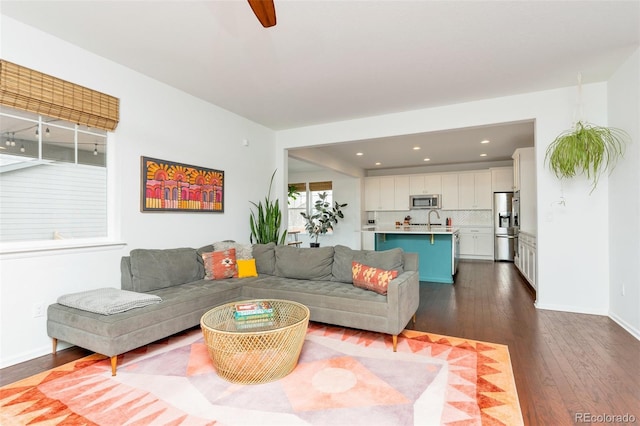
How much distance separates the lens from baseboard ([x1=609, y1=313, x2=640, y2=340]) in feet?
9.77

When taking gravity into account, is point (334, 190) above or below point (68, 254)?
above

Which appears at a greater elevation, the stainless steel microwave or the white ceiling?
the white ceiling

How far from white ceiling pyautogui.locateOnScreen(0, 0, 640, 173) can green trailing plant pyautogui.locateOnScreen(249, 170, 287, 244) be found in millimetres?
1747

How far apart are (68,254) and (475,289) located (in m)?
5.12

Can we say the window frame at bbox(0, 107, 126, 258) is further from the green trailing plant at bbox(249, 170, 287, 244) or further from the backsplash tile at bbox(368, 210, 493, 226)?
the backsplash tile at bbox(368, 210, 493, 226)

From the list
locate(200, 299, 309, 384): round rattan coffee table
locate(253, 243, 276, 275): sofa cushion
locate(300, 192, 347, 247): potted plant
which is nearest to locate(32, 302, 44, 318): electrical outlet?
locate(200, 299, 309, 384): round rattan coffee table

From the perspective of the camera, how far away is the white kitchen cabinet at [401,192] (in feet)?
29.8

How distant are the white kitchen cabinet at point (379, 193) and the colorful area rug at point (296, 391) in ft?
22.2

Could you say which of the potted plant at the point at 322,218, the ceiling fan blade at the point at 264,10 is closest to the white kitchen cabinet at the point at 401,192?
the potted plant at the point at 322,218

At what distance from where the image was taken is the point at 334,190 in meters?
9.55

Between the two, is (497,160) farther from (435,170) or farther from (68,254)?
(68,254)

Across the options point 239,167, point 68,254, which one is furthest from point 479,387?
point 239,167

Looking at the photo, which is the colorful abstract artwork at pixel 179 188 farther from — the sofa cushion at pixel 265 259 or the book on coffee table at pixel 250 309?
the book on coffee table at pixel 250 309

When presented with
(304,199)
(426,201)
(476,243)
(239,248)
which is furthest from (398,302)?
(304,199)
